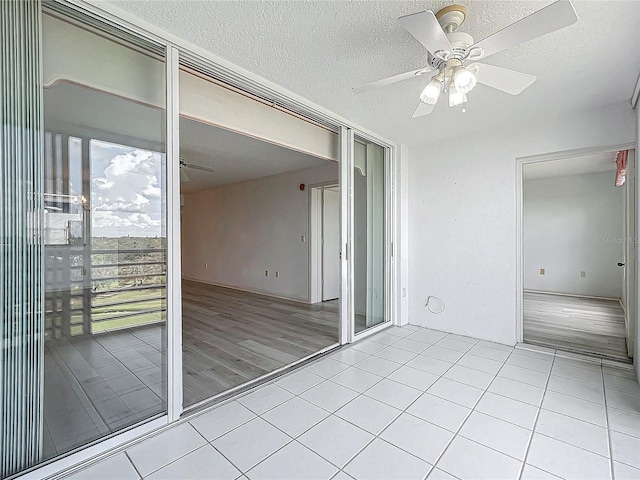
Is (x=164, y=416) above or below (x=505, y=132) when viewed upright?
below

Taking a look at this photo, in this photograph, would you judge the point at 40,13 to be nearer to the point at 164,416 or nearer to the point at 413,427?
the point at 164,416

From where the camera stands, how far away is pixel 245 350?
3176 mm

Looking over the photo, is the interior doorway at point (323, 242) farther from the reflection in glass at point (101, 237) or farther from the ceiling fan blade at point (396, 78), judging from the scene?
the reflection in glass at point (101, 237)

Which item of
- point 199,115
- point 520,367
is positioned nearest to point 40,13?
point 199,115

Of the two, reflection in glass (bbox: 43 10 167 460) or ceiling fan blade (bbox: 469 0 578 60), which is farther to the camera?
reflection in glass (bbox: 43 10 167 460)

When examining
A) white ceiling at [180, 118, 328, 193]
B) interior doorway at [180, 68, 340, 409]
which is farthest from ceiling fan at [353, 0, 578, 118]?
white ceiling at [180, 118, 328, 193]

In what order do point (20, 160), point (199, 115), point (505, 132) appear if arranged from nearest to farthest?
point (20, 160)
point (199, 115)
point (505, 132)

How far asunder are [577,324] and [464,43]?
→ 13.4 feet

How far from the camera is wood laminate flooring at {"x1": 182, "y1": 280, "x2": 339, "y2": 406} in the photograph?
2.60 metres

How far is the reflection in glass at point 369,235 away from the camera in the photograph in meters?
3.59

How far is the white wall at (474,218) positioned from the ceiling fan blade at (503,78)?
5.74 ft

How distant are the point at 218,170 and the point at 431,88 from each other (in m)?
4.57

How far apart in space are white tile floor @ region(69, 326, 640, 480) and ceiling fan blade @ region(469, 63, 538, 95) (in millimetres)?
2022

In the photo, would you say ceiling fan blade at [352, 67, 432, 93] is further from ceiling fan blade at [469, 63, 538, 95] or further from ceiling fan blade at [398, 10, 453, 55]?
ceiling fan blade at [469, 63, 538, 95]
